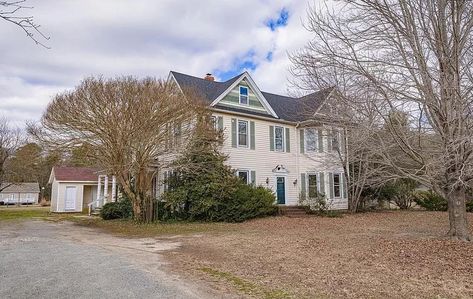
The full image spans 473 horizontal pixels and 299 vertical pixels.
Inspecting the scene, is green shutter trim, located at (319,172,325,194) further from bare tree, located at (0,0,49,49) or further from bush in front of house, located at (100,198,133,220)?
bare tree, located at (0,0,49,49)

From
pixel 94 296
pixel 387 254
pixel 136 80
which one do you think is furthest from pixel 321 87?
pixel 136 80

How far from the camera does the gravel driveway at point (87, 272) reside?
533 centimetres

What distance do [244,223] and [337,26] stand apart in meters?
9.90

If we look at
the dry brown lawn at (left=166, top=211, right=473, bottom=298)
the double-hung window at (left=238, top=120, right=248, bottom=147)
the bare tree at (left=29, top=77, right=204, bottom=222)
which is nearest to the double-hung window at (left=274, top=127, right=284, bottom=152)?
the double-hung window at (left=238, top=120, right=248, bottom=147)

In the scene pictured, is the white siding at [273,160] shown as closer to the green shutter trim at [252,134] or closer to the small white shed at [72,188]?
the green shutter trim at [252,134]

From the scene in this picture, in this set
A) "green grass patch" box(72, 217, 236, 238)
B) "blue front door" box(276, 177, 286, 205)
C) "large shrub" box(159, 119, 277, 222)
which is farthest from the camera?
"blue front door" box(276, 177, 286, 205)

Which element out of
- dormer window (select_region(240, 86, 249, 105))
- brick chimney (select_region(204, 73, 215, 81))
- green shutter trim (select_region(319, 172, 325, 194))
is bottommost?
green shutter trim (select_region(319, 172, 325, 194))

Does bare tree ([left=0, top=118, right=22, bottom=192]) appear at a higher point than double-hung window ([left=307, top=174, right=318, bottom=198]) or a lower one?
higher

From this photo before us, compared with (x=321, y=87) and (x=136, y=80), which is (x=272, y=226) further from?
(x=136, y=80)

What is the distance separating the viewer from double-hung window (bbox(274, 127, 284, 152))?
21.1 metres

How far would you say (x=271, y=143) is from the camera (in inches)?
821

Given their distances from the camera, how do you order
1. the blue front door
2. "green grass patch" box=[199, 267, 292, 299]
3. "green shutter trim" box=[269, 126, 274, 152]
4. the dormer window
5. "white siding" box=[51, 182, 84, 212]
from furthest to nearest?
"white siding" box=[51, 182, 84, 212]
the blue front door
"green shutter trim" box=[269, 126, 274, 152]
the dormer window
"green grass patch" box=[199, 267, 292, 299]

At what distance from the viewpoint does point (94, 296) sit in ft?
16.8

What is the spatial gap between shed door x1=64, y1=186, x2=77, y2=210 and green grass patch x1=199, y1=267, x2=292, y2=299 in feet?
84.1
